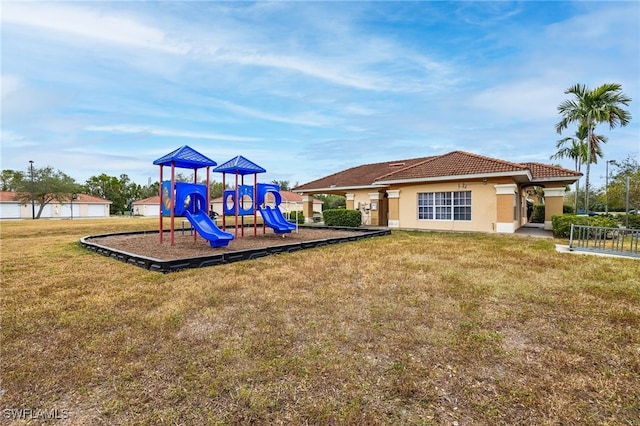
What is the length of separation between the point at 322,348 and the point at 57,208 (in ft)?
201

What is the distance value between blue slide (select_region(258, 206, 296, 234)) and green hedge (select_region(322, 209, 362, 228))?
7.65m

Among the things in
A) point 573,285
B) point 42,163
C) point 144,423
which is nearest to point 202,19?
point 144,423

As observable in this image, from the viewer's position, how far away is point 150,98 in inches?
634

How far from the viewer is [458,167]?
52.6 ft

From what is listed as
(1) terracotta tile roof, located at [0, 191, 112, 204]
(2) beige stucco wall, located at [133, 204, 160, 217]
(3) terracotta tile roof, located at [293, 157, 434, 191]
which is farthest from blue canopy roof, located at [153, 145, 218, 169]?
(1) terracotta tile roof, located at [0, 191, 112, 204]

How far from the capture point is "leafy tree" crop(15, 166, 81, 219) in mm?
43594

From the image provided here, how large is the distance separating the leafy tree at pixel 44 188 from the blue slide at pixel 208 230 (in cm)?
4925

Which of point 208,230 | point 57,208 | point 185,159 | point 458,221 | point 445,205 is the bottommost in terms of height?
point 458,221

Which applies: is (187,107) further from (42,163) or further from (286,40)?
(42,163)

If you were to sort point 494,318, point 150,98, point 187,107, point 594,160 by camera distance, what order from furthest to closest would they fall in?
point 594,160 < point 187,107 < point 150,98 < point 494,318

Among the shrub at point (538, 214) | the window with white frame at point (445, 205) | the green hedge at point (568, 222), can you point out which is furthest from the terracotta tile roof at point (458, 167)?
the shrub at point (538, 214)

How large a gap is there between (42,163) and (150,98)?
44174 millimetres

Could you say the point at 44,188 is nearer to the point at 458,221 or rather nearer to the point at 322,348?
the point at 458,221

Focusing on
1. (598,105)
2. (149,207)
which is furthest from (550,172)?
(149,207)
